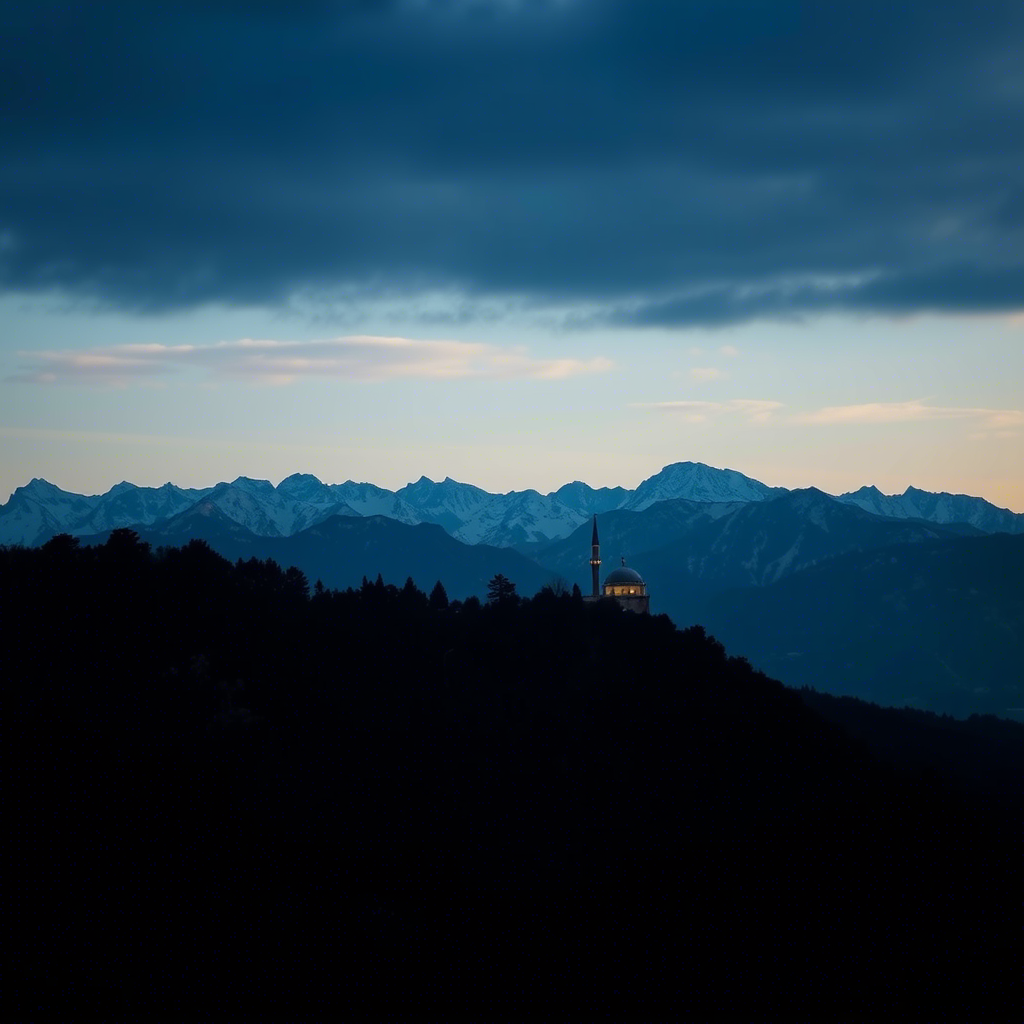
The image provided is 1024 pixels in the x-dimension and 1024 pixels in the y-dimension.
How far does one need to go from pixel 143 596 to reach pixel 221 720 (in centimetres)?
2002

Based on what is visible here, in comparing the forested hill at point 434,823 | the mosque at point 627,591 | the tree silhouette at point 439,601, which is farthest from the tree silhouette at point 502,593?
the mosque at point 627,591

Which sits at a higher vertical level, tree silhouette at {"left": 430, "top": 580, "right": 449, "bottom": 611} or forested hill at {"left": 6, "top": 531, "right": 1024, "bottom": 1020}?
tree silhouette at {"left": 430, "top": 580, "right": 449, "bottom": 611}

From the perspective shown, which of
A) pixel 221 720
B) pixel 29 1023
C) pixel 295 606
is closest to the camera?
pixel 29 1023

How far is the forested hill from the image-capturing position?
131500mm

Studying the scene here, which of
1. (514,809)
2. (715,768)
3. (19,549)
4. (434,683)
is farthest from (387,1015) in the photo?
(19,549)

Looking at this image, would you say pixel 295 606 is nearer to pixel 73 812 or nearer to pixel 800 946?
pixel 73 812

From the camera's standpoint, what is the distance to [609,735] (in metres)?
162

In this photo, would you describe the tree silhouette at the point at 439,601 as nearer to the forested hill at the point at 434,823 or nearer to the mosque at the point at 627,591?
the forested hill at the point at 434,823

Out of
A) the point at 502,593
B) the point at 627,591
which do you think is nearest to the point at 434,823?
the point at 502,593

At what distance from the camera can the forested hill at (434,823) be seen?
132 metres

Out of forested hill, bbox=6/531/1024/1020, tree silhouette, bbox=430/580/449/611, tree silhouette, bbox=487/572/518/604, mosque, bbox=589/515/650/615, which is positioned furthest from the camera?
mosque, bbox=589/515/650/615

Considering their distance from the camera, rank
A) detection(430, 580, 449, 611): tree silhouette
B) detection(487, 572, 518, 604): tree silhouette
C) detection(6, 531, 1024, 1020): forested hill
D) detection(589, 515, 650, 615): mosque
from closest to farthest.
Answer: detection(6, 531, 1024, 1020): forested hill → detection(487, 572, 518, 604): tree silhouette → detection(430, 580, 449, 611): tree silhouette → detection(589, 515, 650, 615): mosque

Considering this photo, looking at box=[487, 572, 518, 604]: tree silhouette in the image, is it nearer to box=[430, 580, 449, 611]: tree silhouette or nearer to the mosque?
box=[430, 580, 449, 611]: tree silhouette

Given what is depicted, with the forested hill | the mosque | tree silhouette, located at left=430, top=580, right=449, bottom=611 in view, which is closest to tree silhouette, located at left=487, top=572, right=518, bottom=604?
the forested hill
